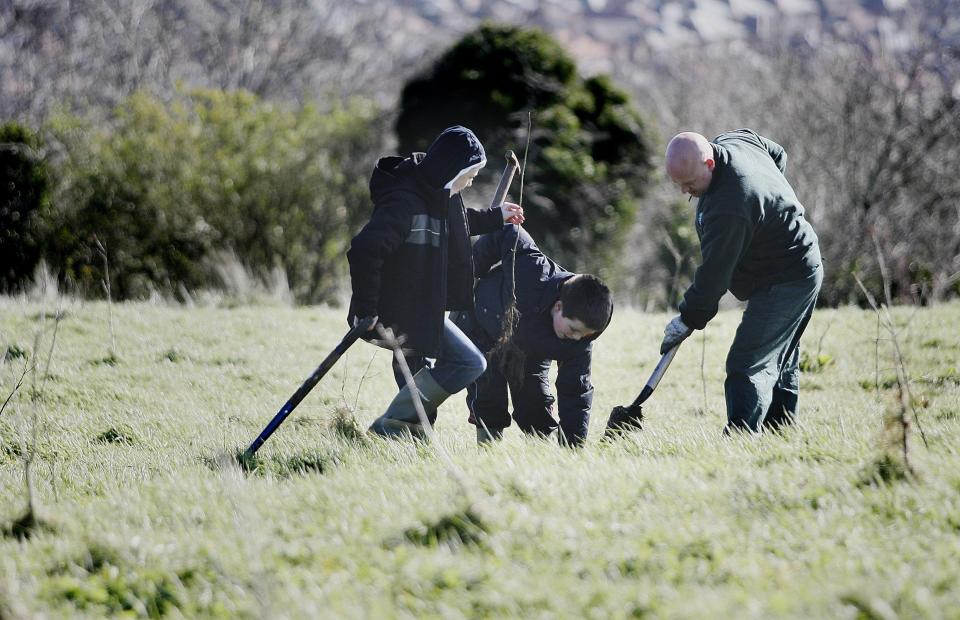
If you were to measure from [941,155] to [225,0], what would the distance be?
20491mm

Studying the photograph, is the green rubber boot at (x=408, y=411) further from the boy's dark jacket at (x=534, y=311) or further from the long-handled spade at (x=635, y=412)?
the long-handled spade at (x=635, y=412)

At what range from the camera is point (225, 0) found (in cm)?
2664

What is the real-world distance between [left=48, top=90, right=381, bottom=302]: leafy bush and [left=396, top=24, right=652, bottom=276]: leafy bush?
2461mm

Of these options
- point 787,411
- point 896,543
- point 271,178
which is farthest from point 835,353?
point 271,178

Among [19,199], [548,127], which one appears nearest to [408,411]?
[19,199]

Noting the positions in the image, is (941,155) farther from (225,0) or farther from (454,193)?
(225,0)

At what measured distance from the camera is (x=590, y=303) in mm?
4863

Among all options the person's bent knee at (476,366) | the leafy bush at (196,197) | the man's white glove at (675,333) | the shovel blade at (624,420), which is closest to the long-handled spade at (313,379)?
the person's bent knee at (476,366)

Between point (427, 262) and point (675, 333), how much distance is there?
1.51 m

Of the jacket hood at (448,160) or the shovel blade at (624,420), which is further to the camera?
the shovel blade at (624,420)

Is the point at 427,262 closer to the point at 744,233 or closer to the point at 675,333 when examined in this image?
the point at 675,333

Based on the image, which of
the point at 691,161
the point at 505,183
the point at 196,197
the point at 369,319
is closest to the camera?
the point at 691,161

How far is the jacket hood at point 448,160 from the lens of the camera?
5078 mm

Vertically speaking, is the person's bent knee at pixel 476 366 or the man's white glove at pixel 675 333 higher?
the man's white glove at pixel 675 333
